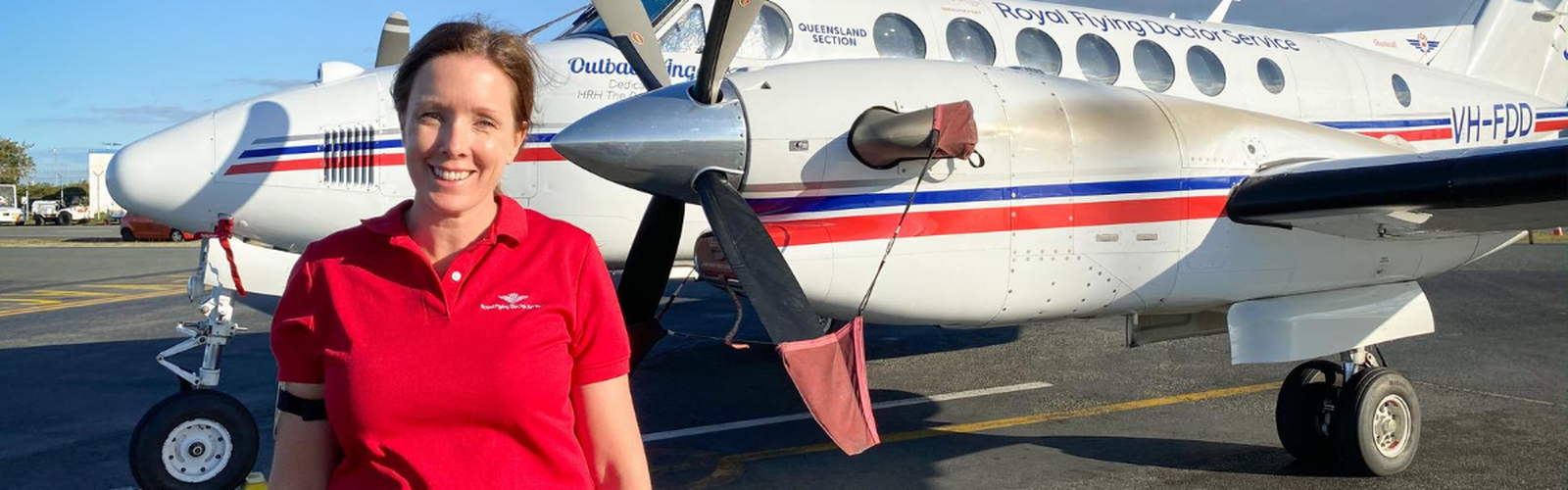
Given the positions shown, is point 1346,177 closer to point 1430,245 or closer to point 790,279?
point 1430,245

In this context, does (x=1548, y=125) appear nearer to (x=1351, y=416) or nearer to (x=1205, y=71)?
(x=1205, y=71)

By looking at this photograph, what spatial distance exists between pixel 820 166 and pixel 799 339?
1176 mm

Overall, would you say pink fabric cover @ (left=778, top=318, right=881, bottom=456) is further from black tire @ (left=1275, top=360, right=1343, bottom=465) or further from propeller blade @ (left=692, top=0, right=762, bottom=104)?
black tire @ (left=1275, top=360, right=1343, bottom=465)

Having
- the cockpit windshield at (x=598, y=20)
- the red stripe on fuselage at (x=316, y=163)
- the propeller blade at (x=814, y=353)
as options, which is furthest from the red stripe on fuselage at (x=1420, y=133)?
the red stripe on fuselage at (x=316, y=163)

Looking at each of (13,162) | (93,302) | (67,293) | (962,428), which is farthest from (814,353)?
(13,162)

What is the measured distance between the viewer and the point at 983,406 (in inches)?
322

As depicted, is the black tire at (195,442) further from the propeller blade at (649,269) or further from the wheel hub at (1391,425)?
the wheel hub at (1391,425)

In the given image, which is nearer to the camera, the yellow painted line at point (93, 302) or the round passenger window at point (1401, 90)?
the round passenger window at point (1401, 90)

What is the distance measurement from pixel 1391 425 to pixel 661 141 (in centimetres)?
472

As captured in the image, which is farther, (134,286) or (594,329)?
(134,286)

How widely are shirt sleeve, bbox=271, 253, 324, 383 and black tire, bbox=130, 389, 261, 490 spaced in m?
4.54

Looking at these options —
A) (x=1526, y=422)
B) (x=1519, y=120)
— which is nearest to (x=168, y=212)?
(x=1526, y=422)

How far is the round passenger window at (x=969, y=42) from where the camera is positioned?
25.6ft

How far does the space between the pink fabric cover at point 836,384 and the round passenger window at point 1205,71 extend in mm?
5544
